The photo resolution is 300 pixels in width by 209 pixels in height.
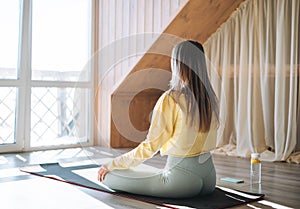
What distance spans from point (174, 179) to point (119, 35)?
97.9 inches

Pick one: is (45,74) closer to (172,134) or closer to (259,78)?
(259,78)

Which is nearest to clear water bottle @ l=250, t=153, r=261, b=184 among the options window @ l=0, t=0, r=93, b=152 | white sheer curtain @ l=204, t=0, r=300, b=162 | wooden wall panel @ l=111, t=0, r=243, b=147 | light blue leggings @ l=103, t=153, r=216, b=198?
light blue leggings @ l=103, t=153, r=216, b=198

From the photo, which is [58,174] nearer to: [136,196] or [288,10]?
[136,196]

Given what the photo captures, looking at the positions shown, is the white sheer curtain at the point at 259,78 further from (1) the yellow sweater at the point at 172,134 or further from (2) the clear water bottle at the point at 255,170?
(1) the yellow sweater at the point at 172,134

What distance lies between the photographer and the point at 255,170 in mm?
2840

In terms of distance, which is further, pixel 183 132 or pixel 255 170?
pixel 255 170

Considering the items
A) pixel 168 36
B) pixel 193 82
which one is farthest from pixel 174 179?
pixel 168 36

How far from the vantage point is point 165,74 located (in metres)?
4.23

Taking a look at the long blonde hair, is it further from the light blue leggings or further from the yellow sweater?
the light blue leggings

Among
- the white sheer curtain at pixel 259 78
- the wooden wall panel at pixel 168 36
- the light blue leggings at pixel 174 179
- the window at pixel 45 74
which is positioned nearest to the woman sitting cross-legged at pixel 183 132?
the light blue leggings at pixel 174 179

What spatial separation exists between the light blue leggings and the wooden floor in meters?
0.11

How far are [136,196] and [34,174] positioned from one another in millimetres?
952

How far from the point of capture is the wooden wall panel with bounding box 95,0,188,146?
3652 mm

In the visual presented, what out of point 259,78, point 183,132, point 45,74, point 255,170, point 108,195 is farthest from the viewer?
point 45,74
